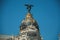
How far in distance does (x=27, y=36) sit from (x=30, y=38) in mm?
55

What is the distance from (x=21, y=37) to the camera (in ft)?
9.87

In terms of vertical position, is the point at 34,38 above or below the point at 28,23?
below

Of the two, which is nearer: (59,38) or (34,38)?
(34,38)

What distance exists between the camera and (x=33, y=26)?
3092mm

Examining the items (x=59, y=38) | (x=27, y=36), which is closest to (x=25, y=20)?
(x=27, y=36)

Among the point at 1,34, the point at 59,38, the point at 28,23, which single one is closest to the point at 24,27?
the point at 28,23

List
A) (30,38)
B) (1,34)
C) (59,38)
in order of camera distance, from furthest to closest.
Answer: (59,38) < (1,34) < (30,38)

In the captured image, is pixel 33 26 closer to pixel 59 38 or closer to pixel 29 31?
pixel 29 31

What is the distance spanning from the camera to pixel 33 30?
9.96 feet

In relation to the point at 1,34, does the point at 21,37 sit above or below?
below

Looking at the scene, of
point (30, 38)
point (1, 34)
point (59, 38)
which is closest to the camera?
point (30, 38)

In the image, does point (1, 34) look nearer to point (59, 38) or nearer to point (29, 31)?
point (29, 31)

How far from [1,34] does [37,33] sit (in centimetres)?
89

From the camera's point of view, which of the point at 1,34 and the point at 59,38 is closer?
the point at 1,34
